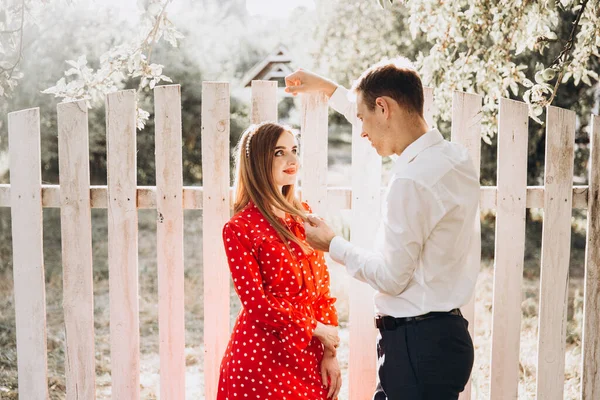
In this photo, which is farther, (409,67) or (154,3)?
(154,3)

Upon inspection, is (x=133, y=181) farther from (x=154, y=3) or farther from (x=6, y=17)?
(x=6, y=17)

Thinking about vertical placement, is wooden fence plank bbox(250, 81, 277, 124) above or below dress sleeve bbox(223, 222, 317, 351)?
above

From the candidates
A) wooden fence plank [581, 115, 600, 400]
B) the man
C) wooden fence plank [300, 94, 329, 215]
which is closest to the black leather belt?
the man

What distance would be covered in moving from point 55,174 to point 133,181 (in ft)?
29.9

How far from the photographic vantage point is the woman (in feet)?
8.32

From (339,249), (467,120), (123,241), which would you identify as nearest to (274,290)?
(339,249)

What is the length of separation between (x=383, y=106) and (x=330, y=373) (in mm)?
1219

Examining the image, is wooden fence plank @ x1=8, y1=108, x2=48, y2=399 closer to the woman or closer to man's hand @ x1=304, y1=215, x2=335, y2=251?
the woman

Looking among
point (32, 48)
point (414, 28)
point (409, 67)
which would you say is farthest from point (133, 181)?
point (32, 48)

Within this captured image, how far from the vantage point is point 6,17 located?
152 inches

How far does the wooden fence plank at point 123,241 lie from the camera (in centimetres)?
307

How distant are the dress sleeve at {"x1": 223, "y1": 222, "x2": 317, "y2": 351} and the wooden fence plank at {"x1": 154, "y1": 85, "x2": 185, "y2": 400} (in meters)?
0.62

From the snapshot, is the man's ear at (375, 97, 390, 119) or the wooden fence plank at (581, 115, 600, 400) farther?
the wooden fence plank at (581, 115, 600, 400)

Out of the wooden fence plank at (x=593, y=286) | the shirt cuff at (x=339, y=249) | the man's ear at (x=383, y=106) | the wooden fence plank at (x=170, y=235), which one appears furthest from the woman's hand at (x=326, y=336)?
the wooden fence plank at (x=593, y=286)
